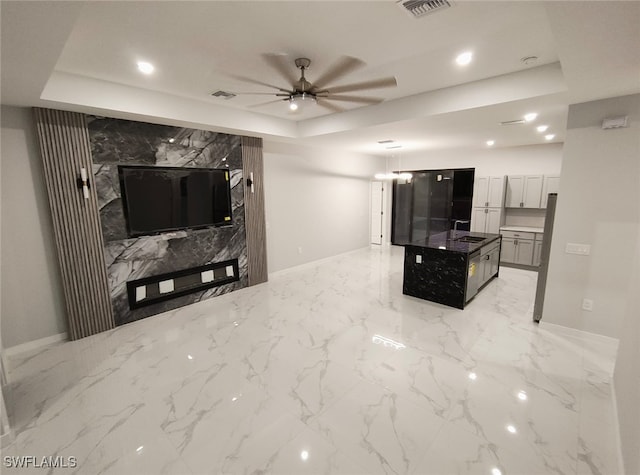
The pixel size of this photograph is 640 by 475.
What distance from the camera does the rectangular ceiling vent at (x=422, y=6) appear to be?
1792 millimetres

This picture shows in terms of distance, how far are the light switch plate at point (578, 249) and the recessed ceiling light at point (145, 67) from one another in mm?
4853

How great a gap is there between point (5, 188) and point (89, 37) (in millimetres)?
1960

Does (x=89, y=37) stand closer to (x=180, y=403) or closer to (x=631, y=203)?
(x=180, y=403)

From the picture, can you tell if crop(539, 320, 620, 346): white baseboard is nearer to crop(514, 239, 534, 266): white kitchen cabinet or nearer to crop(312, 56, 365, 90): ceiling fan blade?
crop(514, 239, 534, 266): white kitchen cabinet

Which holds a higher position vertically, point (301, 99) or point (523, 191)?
point (301, 99)

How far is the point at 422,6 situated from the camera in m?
1.84

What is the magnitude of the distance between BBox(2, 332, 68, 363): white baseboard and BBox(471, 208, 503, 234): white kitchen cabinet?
298 inches

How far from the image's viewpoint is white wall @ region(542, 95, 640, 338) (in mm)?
2896

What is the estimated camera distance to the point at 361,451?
1.90m

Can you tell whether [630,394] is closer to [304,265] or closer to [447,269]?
[447,269]

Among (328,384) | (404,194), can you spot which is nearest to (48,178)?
(328,384)

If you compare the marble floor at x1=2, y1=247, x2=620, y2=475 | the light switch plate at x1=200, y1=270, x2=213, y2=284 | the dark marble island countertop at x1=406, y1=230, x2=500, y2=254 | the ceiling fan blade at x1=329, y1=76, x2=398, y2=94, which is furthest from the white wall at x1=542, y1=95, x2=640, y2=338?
the light switch plate at x1=200, y1=270, x2=213, y2=284

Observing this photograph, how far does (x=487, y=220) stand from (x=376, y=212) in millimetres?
2892

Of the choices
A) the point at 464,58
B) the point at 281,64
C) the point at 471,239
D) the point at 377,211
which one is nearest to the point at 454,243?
the point at 471,239
